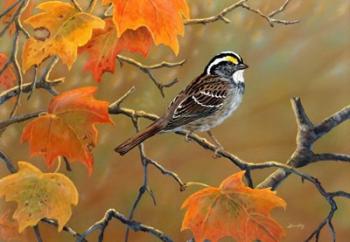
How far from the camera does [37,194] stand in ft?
4.28

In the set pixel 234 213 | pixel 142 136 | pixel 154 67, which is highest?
pixel 154 67

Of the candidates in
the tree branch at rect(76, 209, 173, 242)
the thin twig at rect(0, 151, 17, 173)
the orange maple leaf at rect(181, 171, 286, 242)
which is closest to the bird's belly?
the orange maple leaf at rect(181, 171, 286, 242)

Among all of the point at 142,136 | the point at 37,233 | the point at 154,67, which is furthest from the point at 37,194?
the point at 154,67

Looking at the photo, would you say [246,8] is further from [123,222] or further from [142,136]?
[123,222]

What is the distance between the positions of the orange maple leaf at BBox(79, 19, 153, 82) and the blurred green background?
22 mm

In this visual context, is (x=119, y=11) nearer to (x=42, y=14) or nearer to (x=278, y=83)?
(x=42, y=14)

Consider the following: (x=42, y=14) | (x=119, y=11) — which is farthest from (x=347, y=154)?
(x=42, y=14)

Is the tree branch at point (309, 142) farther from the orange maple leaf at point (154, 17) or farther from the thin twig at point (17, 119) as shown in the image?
the thin twig at point (17, 119)

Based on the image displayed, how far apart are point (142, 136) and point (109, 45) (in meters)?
0.19

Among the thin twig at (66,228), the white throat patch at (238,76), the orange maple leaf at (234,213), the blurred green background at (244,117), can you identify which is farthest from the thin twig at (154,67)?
the thin twig at (66,228)

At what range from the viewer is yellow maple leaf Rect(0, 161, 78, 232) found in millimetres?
1313

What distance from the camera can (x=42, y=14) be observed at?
133 centimetres

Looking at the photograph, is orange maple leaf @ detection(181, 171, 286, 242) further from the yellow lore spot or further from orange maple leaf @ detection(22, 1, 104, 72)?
orange maple leaf @ detection(22, 1, 104, 72)

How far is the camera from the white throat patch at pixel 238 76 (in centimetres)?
135
